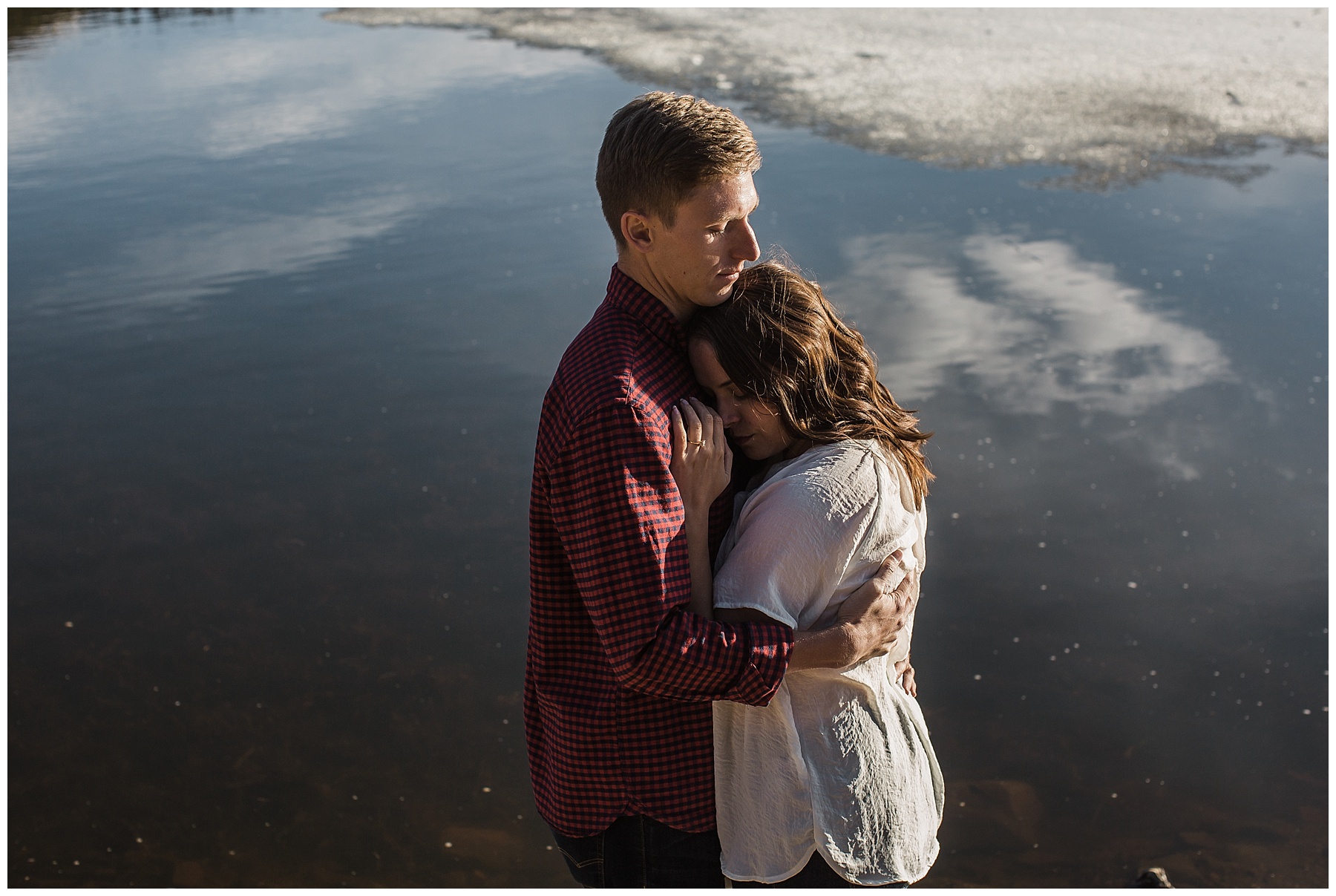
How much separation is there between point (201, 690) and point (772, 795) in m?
3.46

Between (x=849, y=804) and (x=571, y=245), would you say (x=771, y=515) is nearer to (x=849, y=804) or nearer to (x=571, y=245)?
(x=849, y=804)

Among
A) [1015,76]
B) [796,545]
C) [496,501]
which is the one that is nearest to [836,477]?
[796,545]

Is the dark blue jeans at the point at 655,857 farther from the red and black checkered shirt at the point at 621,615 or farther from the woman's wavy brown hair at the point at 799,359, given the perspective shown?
the woman's wavy brown hair at the point at 799,359

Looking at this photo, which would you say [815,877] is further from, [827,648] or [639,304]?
[639,304]

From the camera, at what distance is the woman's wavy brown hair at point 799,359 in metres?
2.10

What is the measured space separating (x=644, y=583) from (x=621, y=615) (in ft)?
0.23

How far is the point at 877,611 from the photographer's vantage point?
82.0 inches

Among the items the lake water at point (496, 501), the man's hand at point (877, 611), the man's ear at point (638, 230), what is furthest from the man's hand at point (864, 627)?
the lake water at point (496, 501)

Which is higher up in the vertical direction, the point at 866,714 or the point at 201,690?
the point at 866,714

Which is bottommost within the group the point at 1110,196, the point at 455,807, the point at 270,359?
the point at 455,807

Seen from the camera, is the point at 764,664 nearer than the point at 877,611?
Yes

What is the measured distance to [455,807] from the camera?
14.0 ft

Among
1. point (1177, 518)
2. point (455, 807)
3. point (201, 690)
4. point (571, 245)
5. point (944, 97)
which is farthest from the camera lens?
point (944, 97)

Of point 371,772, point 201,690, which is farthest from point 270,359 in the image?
point 371,772
